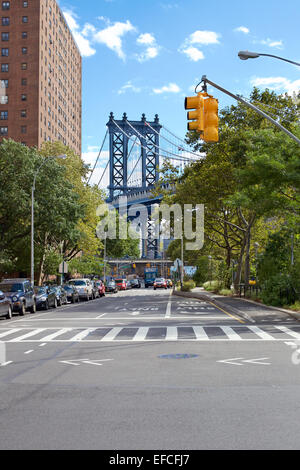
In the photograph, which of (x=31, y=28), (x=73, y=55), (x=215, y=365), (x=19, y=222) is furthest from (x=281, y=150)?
(x=73, y=55)

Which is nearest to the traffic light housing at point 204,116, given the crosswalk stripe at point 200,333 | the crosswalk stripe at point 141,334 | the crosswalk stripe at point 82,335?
the crosswalk stripe at point 200,333

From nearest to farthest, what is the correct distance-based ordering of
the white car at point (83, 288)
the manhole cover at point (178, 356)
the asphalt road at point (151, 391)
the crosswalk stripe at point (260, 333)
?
the asphalt road at point (151, 391) < the manhole cover at point (178, 356) < the crosswalk stripe at point (260, 333) < the white car at point (83, 288)

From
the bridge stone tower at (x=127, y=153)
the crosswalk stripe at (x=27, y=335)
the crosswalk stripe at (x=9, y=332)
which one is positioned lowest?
the crosswalk stripe at (x=9, y=332)

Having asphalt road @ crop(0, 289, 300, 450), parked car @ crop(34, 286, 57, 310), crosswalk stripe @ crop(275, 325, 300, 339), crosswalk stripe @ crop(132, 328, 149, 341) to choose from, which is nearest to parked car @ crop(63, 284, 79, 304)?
parked car @ crop(34, 286, 57, 310)

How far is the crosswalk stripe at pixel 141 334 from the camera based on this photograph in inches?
637

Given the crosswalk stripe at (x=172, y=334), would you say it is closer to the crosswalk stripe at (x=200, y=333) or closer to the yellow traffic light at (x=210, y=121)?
the crosswalk stripe at (x=200, y=333)

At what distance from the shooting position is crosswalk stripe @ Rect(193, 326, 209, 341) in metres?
16.0

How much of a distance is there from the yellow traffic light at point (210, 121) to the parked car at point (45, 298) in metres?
21.6

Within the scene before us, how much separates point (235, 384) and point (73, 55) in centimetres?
11733

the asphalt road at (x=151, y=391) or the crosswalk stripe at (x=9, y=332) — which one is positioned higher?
Answer: the asphalt road at (x=151, y=391)

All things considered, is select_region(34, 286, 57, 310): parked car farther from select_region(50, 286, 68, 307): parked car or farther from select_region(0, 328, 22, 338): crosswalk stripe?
select_region(0, 328, 22, 338): crosswalk stripe

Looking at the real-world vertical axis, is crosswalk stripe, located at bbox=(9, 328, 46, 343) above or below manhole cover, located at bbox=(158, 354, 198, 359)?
below

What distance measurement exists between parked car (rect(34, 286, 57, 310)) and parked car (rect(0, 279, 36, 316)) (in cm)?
189
